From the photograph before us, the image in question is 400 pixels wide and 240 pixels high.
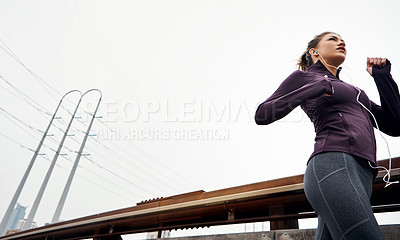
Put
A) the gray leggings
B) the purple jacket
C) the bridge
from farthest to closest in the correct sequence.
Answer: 1. the bridge
2. the purple jacket
3. the gray leggings

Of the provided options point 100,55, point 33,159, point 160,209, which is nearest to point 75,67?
point 100,55

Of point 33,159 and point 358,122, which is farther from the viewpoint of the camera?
point 33,159

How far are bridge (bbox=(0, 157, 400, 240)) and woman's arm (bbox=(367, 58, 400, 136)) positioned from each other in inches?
22.9

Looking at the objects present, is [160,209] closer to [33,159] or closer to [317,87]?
[317,87]

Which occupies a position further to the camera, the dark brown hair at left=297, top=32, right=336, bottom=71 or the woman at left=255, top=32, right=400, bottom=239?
the dark brown hair at left=297, top=32, right=336, bottom=71

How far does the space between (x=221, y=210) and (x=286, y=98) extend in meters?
2.17

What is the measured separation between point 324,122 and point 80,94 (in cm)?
1882

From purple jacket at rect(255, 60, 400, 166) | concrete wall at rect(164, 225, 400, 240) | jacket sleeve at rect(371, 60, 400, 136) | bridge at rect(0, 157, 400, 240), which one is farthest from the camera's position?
bridge at rect(0, 157, 400, 240)

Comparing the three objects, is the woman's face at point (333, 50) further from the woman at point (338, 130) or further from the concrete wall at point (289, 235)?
the concrete wall at point (289, 235)

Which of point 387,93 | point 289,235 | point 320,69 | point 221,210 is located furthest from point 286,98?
point 221,210

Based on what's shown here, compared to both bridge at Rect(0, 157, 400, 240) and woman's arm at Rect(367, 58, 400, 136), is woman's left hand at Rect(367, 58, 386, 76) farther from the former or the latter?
bridge at Rect(0, 157, 400, 240)

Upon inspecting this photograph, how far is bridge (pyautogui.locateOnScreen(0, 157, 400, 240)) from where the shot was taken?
2074 mm

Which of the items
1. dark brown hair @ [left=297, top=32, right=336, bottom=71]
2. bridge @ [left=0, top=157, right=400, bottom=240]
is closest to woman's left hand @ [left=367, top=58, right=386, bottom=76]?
dark brown hair @ [left=297, top=32, right=336, bottom=71]

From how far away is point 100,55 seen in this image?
896 inches
